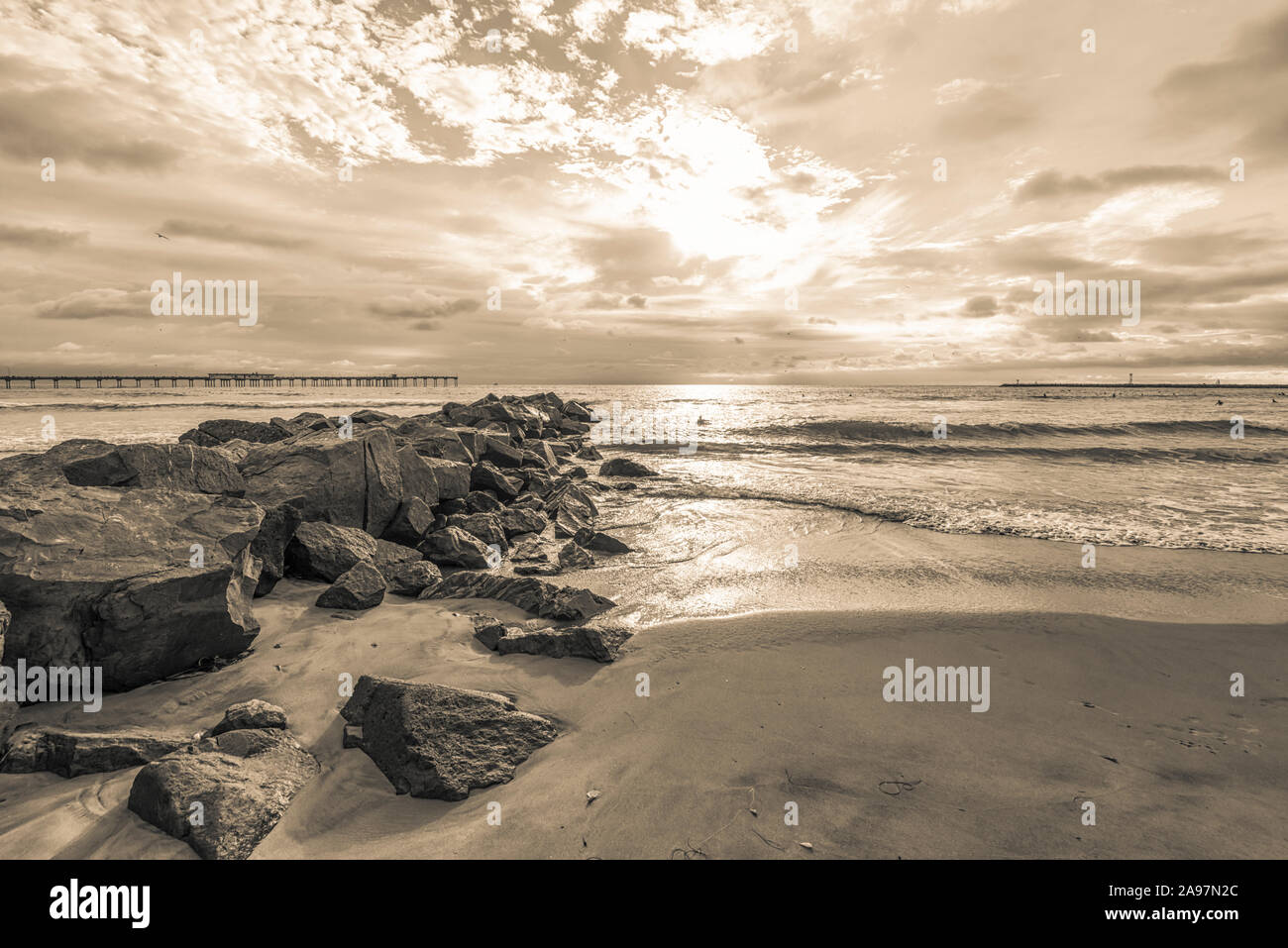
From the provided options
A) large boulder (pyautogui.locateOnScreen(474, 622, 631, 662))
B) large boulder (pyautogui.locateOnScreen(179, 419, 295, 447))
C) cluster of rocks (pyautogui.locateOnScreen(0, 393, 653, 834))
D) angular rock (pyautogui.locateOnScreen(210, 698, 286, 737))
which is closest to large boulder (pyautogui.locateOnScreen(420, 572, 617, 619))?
cluster of rocks (pyautogui.locateOnScreen(0, 393, 653, 834))

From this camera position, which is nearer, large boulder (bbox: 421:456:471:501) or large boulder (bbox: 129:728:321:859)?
large boulder (bbox: 129:728:321:859)

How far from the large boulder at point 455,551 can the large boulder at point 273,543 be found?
1663 millimetres

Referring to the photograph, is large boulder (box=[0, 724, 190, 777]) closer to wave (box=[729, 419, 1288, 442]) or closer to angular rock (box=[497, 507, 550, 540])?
angular rock (box=[497, 507, 550, 540])

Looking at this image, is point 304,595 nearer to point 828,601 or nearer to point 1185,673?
point 828,601

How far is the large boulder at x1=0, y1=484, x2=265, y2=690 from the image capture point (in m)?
4.04

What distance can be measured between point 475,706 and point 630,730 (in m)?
1.05

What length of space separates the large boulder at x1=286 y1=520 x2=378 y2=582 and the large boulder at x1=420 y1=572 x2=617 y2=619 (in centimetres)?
114

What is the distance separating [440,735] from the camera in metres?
3.54

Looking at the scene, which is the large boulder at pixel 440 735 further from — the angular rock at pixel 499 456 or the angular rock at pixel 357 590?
the angular rock at pixel 499 456

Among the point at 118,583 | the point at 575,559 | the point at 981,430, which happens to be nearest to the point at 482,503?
the point at 575,559

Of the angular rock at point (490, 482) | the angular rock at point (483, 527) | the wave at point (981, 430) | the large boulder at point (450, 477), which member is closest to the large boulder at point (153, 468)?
the angular rock at point (483, 527)

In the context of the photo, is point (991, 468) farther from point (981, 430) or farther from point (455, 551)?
point (455, 551)

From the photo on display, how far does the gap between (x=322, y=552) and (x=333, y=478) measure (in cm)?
133
